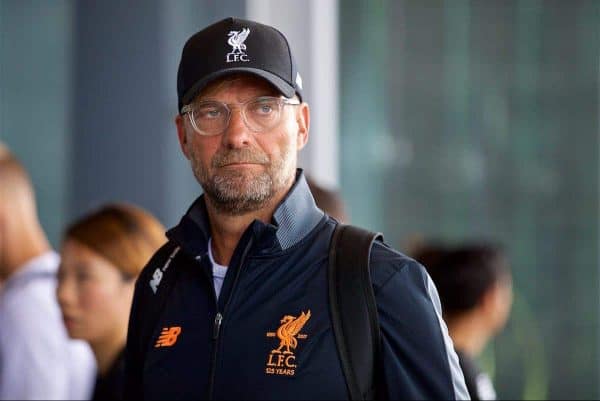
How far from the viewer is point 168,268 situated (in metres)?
2.67

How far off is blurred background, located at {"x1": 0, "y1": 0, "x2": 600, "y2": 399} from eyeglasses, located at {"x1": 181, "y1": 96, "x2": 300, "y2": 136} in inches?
159

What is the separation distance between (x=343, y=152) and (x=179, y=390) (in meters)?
4.48

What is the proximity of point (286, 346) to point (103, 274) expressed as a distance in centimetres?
191

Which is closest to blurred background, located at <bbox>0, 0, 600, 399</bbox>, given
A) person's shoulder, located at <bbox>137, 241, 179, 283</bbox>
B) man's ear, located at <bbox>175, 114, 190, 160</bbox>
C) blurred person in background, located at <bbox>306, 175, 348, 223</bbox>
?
blurred person in background, located at <bbox>306, 175, 348, 223</bbox>

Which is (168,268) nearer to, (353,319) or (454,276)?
(353,319)

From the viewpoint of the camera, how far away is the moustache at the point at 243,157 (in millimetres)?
2447

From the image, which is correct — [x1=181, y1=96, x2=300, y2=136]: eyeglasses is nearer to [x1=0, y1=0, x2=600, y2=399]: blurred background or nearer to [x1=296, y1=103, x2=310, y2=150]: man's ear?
[x1=296, y1=103, x2=310, y2=150]: man's ear

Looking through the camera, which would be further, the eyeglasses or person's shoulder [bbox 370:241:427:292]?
the eyeglasses

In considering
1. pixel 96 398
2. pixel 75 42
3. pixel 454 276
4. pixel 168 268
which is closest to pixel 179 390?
pixel 168 268

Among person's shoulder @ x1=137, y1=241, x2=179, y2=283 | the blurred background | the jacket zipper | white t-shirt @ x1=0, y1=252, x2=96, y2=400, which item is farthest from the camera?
the blurred background

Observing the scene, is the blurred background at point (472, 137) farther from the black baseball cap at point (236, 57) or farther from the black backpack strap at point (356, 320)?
the black backpack strap at point (356, 320)

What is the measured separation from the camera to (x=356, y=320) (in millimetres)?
2250

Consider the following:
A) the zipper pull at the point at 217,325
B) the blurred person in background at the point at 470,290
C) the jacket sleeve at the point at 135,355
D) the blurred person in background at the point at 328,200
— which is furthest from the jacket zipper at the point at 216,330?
the blurred person in background at the point at 470,290

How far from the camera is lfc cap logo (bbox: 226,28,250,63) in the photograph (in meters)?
2.46
